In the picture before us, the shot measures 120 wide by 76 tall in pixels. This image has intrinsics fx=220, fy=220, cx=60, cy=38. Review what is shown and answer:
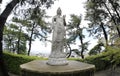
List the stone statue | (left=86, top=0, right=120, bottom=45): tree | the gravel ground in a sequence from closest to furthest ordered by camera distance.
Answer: the stone statue
the gravel ground
(left=86, top=0, right=120, bottom=45): tree

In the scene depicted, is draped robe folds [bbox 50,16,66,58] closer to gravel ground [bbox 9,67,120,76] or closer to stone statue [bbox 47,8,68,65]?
stone statue [bbox 47,8,68,65]

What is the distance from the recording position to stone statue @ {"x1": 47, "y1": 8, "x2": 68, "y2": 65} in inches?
395

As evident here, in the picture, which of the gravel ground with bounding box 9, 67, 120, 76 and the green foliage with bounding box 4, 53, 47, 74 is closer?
the green foliage with bounding box 4, 53, 47, 74

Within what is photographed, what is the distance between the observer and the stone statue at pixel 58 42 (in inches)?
395

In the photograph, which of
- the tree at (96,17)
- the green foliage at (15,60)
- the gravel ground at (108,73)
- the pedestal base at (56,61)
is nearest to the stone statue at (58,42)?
the pedestal base at (56,61)

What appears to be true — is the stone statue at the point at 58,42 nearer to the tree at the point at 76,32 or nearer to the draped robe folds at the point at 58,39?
the draped robe folds at the point at 58,39

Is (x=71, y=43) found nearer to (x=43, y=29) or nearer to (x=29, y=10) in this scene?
(x=43, y=29)

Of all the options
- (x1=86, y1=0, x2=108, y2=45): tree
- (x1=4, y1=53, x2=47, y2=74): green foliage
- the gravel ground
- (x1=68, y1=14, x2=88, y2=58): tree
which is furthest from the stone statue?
(x1=68, y1=14, x2=88, y2=58): tree

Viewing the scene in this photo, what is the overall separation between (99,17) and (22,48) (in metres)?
13.3

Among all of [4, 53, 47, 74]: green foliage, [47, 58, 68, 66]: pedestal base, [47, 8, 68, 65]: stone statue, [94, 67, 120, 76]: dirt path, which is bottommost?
[94, 67, 120, 76]: dirt path

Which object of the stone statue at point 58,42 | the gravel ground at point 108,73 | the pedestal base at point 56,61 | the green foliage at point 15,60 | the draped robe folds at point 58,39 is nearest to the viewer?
the pedestal base at point 56,61

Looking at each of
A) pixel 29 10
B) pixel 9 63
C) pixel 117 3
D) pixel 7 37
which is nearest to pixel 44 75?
pixel 9 63

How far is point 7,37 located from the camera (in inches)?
1278

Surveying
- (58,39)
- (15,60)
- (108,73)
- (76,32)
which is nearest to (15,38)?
(76,32)
